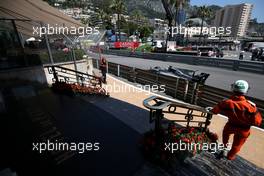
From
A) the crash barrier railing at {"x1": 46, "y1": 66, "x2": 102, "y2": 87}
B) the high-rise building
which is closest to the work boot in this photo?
the crash barrier railing at {"x1": 46, "y1": 66, "x2": 102, "y2": 87}

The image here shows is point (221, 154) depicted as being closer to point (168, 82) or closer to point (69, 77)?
point (168, 82)

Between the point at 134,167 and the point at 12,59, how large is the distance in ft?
28.7

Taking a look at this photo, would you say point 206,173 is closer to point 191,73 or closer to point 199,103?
point 199,103

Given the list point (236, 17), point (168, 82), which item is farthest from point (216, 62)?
point (236, 17)

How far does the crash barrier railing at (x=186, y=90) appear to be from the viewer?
7378 mm

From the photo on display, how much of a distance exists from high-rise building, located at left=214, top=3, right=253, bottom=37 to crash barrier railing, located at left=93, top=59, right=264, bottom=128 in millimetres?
171535

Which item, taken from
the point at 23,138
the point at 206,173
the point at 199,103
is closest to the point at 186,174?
the point at 206,173

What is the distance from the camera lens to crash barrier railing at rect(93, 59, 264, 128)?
7378mm

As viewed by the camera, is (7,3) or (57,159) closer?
(57,159)

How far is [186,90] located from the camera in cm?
882

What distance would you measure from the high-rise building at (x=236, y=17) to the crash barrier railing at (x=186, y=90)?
6753 inches

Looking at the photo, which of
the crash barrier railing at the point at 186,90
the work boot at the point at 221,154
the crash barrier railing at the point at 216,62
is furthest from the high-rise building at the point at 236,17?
the work boot at the point at 221,154

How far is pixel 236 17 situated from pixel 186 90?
178 m

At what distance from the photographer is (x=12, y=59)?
871cm
